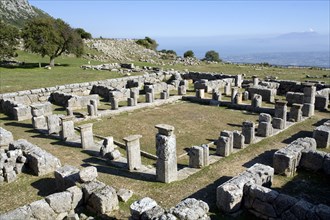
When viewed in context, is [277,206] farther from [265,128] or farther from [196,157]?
[265,128]

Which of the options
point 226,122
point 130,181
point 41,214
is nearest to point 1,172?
point 41,214

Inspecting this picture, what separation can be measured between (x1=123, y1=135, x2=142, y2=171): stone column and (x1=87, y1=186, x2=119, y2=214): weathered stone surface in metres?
2.32

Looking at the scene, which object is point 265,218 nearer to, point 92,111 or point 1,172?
point 1,172

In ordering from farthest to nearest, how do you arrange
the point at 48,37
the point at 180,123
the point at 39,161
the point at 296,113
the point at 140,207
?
the point at 48,37 → the point at 180,123 → the point at 296,113 → the point at 39,161 → the point at 140,207

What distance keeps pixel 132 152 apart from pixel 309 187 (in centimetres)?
593

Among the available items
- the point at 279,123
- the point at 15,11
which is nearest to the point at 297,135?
the point at 279,123

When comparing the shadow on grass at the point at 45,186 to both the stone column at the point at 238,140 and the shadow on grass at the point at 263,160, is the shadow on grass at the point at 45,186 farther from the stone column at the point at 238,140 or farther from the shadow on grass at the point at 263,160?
the stone column at the point at 238,140

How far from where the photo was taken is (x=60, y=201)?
8.10m

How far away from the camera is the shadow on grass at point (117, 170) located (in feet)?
34.2

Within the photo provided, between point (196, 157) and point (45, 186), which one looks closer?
point (45, 186)

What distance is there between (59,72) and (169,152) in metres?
26.6

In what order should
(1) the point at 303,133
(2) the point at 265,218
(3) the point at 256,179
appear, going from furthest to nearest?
1. (1) the point at 303,133
2. (3) the point at 256,179
3. (2) the point at 265,218

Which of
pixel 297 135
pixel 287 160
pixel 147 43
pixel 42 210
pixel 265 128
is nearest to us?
pixel 42 210

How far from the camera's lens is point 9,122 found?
17297mm
